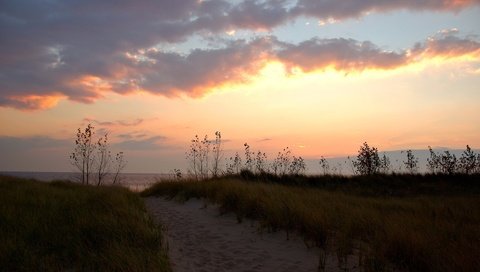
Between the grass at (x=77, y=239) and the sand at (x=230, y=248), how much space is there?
790 mm

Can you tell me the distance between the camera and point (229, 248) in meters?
9.48

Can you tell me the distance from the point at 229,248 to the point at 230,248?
1.0 inches

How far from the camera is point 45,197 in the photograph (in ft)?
44.8

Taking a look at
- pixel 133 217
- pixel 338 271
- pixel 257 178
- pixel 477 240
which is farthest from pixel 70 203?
pixel 257 178

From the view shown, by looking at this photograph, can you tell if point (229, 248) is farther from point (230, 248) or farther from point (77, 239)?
point (77, 239)

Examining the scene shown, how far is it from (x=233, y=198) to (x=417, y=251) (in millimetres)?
6911

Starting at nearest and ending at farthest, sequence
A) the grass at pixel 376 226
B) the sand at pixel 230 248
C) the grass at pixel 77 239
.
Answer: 1. the grass at pixel 77 239
2. the grass at pixel 376 226
3. the sand at pixel 230 248

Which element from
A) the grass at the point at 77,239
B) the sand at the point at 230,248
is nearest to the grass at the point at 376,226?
the sand at the point at 230,248

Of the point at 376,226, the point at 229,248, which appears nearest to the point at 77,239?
the point at 229,248

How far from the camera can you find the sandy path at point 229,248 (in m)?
8.03

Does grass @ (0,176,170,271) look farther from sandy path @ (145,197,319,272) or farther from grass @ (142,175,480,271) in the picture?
grass @ (142,175,480,271)

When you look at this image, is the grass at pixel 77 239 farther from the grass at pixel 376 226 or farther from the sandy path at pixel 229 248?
the grass at pixel 376 226

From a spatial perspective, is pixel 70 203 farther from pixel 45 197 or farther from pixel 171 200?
pixel 171 200

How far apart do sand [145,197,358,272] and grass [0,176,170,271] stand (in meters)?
0.79
